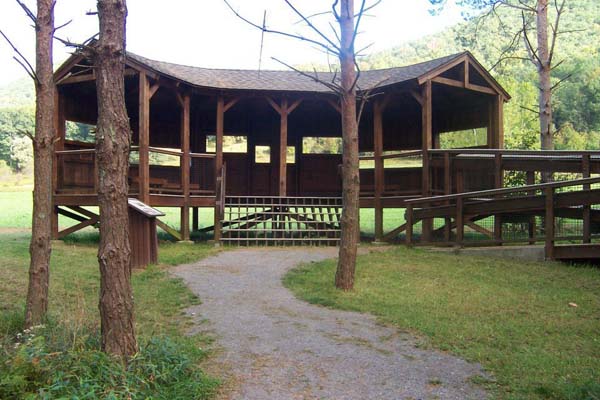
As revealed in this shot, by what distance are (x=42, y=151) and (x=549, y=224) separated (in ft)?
26.5

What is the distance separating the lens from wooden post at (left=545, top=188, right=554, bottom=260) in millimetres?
9398

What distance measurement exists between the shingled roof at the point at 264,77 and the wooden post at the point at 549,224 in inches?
189

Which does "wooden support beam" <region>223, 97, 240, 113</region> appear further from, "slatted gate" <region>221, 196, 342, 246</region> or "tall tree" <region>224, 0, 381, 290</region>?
"tall tree" <region>224, 0, 381, 290</region>

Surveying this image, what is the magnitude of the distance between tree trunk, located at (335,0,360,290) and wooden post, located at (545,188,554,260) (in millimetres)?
3843

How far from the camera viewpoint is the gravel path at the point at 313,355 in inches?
159

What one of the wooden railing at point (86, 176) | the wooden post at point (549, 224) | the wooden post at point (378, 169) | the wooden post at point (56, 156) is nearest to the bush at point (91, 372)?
the wooden post at point (549, 224)

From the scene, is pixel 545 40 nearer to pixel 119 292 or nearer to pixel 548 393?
pixel 548 393

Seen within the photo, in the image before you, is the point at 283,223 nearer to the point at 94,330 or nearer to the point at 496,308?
the point at 496,308


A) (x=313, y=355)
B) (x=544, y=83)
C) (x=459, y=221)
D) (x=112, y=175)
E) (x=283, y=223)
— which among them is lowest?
(x=313, y=355)

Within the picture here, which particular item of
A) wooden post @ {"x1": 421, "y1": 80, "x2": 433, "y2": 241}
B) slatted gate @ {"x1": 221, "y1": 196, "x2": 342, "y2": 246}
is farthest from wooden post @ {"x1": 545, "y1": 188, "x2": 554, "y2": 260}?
slatted gate @ {"x1": 221, "y1": 196, "x2": 342, "y2": 246}

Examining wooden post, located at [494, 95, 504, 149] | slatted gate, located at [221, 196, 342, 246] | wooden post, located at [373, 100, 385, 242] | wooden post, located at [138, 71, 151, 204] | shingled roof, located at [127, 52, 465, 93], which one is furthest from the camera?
wooden post, located at [494, 95, 504, 149]

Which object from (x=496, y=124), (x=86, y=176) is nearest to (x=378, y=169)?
(x=496, y=124)

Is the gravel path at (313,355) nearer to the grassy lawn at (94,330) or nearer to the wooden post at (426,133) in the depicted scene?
the grassy lawn at (94,330)

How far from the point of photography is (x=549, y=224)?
31.0 feet
